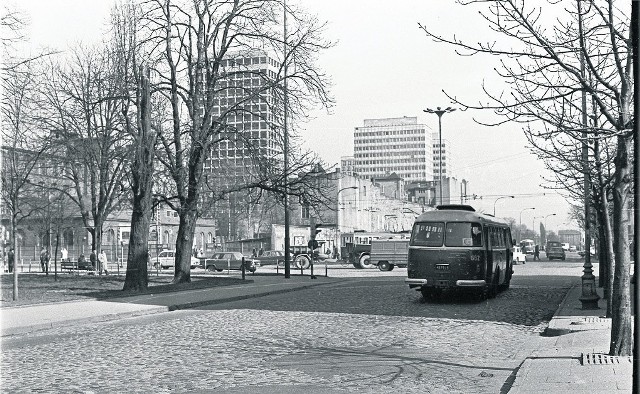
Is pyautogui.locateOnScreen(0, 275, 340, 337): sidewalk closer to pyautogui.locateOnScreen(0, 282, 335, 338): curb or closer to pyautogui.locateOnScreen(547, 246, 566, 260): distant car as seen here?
pyautogui.locateOnScreen(0, 282, 335, 338): curb

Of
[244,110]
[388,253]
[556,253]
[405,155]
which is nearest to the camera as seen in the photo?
[244,110]

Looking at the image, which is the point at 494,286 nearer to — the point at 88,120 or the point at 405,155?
the point at 88,120

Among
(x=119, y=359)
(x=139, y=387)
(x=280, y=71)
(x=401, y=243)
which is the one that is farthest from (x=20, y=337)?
(x=401, y=243)

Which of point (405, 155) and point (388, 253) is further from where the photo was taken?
point (405, 155)

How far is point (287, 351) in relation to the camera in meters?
12.0

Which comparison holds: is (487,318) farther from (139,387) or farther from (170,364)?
(139,387)

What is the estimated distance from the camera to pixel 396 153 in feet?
465

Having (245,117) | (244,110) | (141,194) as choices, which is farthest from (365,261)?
(141,194)

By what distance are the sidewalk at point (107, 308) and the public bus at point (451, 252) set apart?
6333 mm

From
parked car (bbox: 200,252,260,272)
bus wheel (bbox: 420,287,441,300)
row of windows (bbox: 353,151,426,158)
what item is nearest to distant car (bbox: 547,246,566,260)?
parked car (bbox: 200,252,260,272)

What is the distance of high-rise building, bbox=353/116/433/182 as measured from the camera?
134375 mm

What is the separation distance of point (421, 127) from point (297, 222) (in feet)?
111

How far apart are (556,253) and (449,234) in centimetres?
6681

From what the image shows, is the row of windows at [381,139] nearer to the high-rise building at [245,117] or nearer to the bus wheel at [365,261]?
the bus wheel at [365,261]
